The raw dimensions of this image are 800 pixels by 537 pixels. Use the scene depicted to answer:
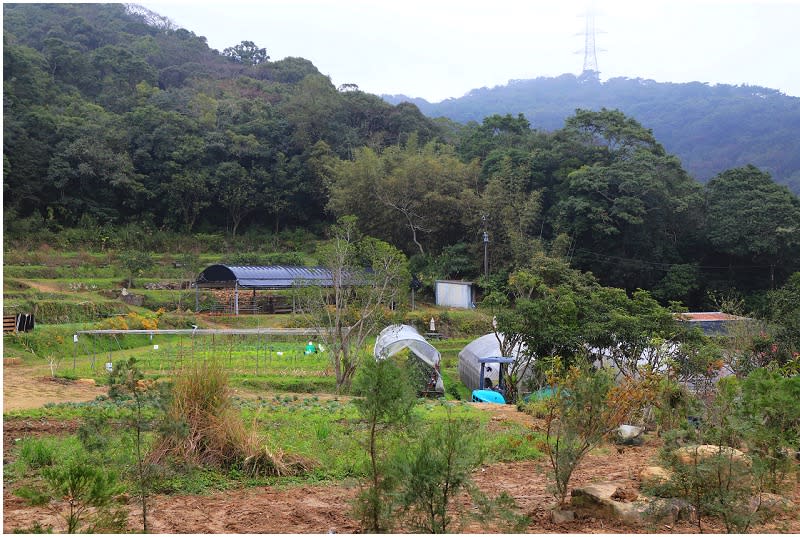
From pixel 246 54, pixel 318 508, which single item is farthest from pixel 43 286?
pixel 246 54

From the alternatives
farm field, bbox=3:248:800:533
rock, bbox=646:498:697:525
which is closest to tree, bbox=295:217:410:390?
farm field, bbox=3:248:800:533

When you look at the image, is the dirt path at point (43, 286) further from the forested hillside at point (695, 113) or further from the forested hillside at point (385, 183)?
the forested hillside at point (695, 113)

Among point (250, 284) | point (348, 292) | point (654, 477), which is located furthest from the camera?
point (250, 284)

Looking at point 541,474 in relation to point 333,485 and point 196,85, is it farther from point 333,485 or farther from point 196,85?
point 196,85

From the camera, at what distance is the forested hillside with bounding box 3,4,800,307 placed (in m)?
34.8

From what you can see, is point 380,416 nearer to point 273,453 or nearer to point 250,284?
point 273,453

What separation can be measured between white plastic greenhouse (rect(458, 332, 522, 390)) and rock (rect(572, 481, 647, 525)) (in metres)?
11.1

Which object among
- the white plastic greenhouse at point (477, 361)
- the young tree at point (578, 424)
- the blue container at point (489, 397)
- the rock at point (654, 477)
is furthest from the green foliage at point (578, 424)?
the white plastic greenhouse at point (477, 361)

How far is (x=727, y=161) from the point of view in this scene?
68.7m

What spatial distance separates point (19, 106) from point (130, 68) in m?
16.2

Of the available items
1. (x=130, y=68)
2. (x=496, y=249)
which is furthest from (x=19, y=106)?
(x=496, y=249)

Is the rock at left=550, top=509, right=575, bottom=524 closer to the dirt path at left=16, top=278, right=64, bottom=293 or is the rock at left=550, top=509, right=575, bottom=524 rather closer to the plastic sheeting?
the plastic sheeting

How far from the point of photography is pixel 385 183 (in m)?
37.3

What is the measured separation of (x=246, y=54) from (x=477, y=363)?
7452cm
